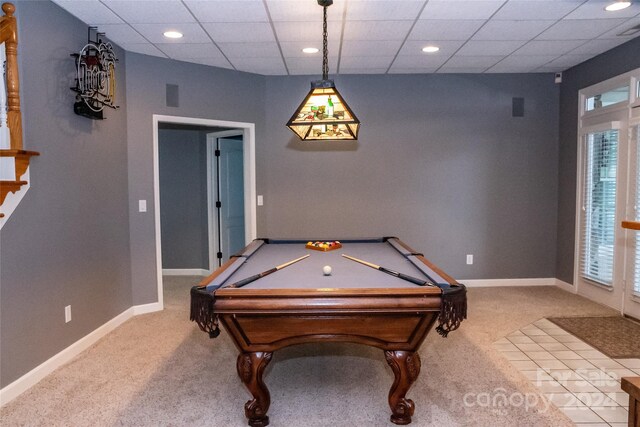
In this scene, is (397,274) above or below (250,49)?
below

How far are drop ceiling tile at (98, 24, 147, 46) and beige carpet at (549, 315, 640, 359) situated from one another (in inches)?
180

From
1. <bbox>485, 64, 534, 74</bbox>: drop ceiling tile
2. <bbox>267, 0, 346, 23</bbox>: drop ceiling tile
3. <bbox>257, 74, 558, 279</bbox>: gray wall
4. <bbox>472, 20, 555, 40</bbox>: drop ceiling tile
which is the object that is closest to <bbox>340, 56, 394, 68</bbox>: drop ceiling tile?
<bbox>257, 74, 558, 279</bbox>: gray wall

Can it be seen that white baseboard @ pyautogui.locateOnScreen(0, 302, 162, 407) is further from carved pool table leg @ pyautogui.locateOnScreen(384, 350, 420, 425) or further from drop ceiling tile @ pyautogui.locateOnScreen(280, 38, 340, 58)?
drop ceiling tile @ pyautogui.locateOnScreen(280, 38, 340, 58)

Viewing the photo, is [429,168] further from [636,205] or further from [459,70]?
[636,205]

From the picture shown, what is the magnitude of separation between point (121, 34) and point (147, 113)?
0.82m

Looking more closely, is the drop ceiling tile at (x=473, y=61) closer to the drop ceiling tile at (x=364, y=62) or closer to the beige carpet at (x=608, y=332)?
the drop ceiling tile at (x=364, y=62)

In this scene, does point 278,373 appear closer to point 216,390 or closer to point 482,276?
point 216,390

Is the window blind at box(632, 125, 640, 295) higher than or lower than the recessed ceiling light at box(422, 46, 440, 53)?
lower

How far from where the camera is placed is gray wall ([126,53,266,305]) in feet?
14.3

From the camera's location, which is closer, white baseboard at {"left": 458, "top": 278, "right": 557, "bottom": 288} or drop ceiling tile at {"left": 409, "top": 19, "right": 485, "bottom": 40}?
drop ceiling tile at {"left": 409, "top": 19, "right": 485, "bottom": 40}

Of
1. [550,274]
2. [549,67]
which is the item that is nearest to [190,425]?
[550,274]

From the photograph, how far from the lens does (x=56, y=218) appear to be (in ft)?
10.4

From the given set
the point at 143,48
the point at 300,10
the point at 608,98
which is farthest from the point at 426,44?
the point at 143,48

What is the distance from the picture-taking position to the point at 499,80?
537 cm
